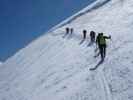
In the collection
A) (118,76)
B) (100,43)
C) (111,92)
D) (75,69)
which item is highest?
(100,43)

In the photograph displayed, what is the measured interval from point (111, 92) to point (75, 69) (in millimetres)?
7815

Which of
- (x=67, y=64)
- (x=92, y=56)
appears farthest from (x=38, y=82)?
(x=92, y=56)

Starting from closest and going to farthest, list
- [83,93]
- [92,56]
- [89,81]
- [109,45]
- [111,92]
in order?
[111,92], [83,93], [89,81], [92,56], [109,45]

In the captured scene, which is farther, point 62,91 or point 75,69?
point 75,69

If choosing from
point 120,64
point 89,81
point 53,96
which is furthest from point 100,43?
point 53,96

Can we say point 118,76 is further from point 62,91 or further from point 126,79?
point 62,91

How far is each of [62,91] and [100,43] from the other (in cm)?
491

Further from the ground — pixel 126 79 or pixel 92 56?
pixel 92 56

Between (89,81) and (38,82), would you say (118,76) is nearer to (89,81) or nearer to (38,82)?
(89,81)

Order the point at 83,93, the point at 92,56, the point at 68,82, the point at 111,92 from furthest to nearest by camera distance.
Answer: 1. the point at 92,56
2. the point at 68,82
3. the point at 83,93
4. the point at 111,92

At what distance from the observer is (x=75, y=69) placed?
72.8 feet

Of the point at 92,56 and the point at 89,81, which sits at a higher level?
the point at 92,56

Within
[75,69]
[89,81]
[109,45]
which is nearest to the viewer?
[89,81]

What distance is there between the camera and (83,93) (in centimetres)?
1605
